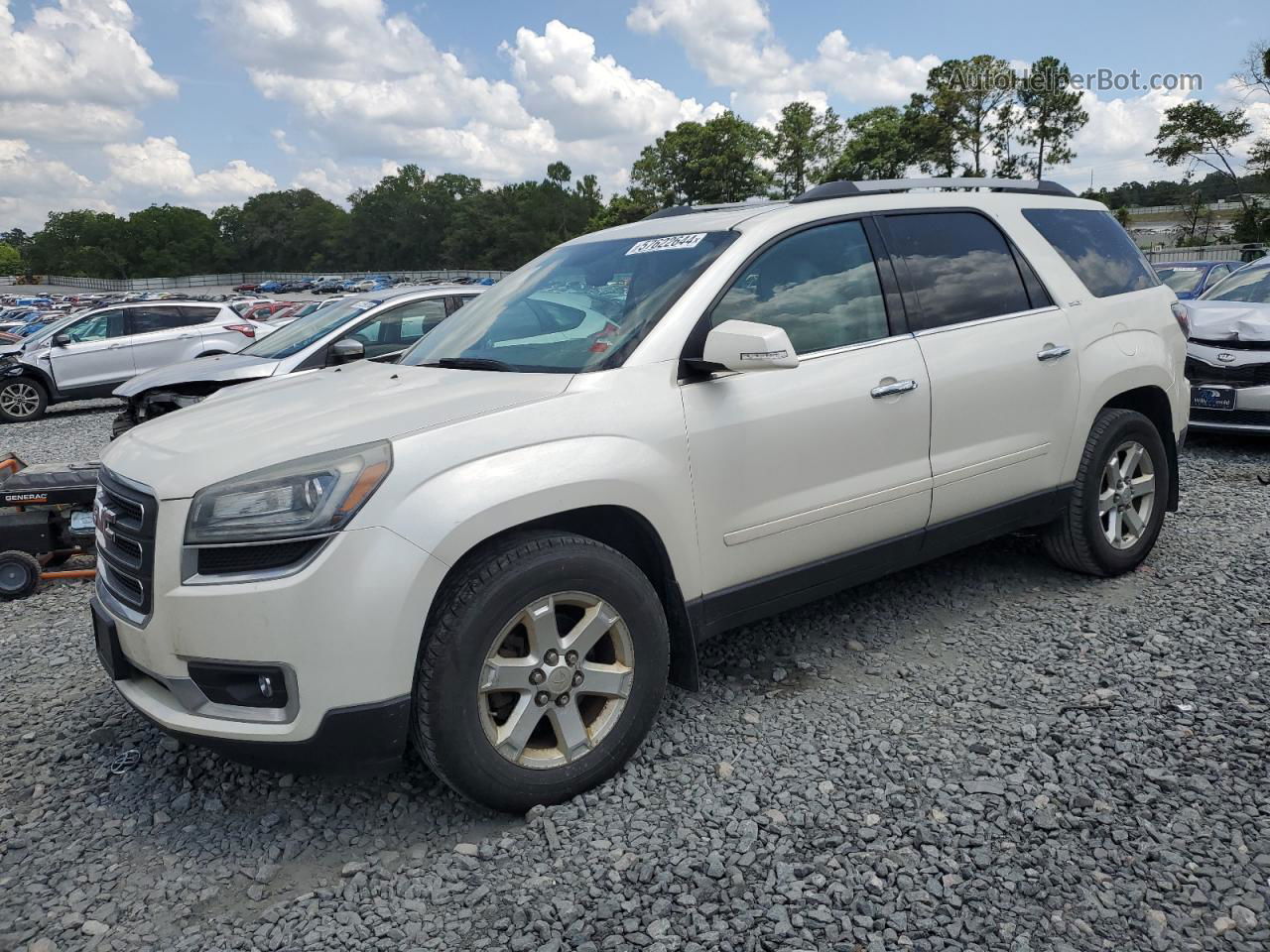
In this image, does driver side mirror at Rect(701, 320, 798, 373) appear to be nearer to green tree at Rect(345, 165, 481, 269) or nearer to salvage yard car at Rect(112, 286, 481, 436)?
salvage yard car at Rect(112, 286, 481, 436)

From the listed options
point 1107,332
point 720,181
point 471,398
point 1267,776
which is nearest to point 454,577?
point 471,398

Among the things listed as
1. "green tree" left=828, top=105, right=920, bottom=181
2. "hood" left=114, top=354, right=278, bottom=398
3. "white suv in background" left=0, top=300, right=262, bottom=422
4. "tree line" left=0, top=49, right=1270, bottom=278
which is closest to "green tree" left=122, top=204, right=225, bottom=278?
"tree line" left=0, top=49, right=1270, bottom=278

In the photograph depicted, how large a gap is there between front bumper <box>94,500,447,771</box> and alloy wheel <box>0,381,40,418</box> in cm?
1479

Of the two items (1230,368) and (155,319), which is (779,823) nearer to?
(1230,368)

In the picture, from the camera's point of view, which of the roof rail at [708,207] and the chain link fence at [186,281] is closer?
the roof rail at [708,207]

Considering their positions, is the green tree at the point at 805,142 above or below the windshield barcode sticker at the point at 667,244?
above

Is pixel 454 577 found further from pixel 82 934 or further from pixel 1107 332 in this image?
pixel 1107 332

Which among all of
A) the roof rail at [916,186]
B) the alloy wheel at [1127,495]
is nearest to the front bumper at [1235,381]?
the alloy wheel at [1127,495]

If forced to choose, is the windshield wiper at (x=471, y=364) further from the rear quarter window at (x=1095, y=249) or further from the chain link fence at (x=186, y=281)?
the chain link fence at (x=186, y=281)

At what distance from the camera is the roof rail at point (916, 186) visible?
3.89 m

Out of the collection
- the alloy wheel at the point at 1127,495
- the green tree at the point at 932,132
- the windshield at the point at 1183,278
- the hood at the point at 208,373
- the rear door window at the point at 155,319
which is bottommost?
the alloy wheel at the point at 1127,495

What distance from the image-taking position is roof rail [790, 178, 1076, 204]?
153 inches

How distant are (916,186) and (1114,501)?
6.10ft

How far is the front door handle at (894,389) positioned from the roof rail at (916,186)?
82 cm
